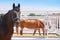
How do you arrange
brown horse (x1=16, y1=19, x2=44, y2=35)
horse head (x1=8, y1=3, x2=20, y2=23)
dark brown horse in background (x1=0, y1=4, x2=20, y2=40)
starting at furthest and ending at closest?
1. brown horse (x1=16, y1=19, x2=44, y2=35)
2. dark brown horse in background (x1=0, y1=4, x2=20, y2=40)
3. horse head (x1=8, y1=3, x2=20, y2=23)

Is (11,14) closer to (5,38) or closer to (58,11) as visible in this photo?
(5,38)

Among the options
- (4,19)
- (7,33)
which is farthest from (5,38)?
(4,19)

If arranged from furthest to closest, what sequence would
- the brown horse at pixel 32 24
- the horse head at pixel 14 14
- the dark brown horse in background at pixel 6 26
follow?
the brown horse at pixel 32 24
the dark brown horse in background at pixel 6 26
the horse head at pixel 14 14

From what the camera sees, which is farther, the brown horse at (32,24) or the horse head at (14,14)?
the brown horse at (32,24)

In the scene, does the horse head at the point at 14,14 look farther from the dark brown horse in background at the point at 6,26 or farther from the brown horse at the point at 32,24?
the brown horse at the point at 32,24

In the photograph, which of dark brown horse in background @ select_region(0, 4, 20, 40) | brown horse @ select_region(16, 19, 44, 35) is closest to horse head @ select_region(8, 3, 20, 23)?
dark brown horse in background @ select_region(0, 4, 20, 40)

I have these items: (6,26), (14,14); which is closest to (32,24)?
(6,26)

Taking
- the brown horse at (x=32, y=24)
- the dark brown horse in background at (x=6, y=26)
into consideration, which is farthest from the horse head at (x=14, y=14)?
the brown horse at (x=32, y=24)

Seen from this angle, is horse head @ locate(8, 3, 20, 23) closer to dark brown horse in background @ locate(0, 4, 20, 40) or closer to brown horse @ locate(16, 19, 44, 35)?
dark brown horse in background @ locate(0, 4, 20, 40)

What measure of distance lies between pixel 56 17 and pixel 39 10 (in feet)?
2.29

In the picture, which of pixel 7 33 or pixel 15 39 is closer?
pixel 7 33

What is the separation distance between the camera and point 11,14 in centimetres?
472

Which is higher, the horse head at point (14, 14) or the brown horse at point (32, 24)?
the horse head at point (14, 14)

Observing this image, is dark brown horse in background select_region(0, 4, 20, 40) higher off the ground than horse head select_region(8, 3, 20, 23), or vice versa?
horse head select_region(8, 3, 20, 23)
